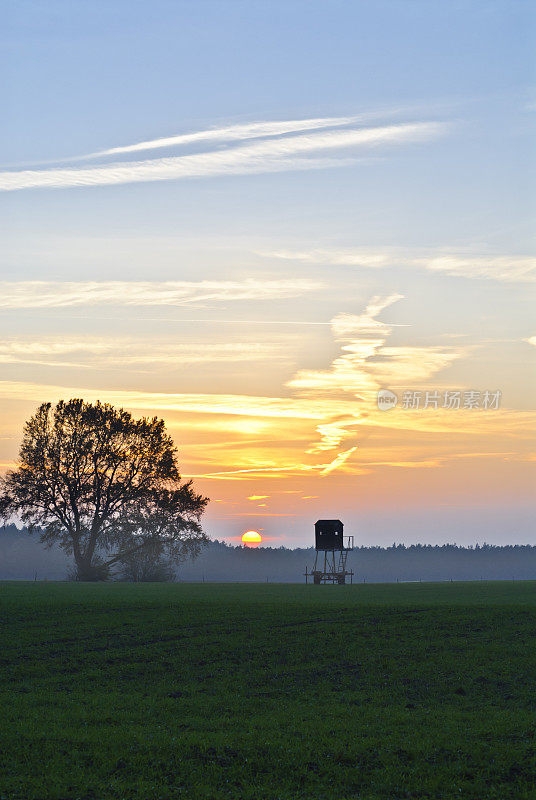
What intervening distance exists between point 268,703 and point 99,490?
77.4 metres

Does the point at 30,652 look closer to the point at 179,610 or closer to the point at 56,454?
the point at 179,610

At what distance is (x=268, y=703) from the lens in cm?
3312

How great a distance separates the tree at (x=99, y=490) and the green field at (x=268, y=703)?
4916cm

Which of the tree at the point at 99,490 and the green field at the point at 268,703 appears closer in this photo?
the green field at the point at 268,703

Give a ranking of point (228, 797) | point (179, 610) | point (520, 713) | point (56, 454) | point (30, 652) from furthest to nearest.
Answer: point (56, 454), point (179, 610), point (30, 652), point (520, 713), point (228, 797)

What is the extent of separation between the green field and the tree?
161ft

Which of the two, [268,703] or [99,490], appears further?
[99,490]

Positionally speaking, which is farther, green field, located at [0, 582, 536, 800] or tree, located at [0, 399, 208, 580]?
tree, located at [0, 399, 208, 580]

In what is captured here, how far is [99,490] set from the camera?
10725cm

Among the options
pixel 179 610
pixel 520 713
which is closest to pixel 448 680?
pixel 520 713

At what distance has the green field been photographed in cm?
2388

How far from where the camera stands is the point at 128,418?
362ft

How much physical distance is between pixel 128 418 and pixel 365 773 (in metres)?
89.0

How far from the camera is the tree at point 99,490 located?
106438 millimetres
